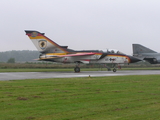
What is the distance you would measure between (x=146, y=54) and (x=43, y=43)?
56.2 ft

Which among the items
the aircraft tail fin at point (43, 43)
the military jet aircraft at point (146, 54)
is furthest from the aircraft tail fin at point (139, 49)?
the aircraft tail fin at point (43, 43)

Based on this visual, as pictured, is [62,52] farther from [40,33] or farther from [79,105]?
[79,105]

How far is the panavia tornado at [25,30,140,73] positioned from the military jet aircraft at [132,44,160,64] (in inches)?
285

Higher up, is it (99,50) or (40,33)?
(40,33)

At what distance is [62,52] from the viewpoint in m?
31.1

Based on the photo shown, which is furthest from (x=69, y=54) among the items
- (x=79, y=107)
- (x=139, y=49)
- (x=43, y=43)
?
(x=79, y=107)

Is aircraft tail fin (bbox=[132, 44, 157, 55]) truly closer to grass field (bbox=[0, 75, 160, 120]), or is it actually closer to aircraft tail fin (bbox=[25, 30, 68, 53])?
aircraft tail fin (bbox=[25, 30, 68, 53])

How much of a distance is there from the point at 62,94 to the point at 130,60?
23.1 metres

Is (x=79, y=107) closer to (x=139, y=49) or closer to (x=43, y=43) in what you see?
(x=43, y=43)

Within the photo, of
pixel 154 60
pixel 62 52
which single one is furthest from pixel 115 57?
pixel 154 60

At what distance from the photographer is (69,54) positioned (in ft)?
102

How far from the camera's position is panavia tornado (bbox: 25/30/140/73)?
3019cm

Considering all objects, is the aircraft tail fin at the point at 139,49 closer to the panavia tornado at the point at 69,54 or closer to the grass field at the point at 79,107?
the panavia tornado at the point at 69,54

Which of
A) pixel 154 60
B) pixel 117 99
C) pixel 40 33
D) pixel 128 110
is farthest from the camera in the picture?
pixel 154 60
